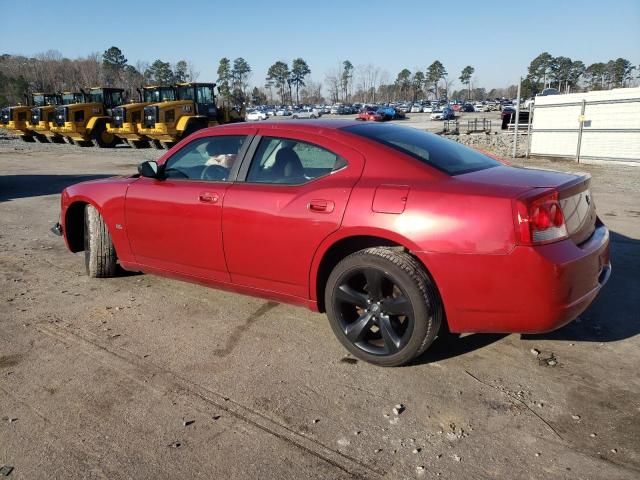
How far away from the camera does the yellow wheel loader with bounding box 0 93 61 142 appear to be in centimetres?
2805

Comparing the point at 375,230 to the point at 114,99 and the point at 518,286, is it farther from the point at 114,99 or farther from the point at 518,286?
the point at 114,99

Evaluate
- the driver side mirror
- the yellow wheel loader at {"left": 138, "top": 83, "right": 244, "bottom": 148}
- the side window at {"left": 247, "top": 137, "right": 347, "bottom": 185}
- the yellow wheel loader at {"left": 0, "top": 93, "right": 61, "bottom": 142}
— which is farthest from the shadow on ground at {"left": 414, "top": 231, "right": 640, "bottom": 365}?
the yellow wheel loader at {"left": 0, "top": 93, "right": 61, "bottom": 142}

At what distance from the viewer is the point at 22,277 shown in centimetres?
505

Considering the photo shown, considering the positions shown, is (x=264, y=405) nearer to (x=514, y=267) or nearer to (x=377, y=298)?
(x=377, y=298)

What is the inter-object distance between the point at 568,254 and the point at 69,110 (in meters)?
25.7

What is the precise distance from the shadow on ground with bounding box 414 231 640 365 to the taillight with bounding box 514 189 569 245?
1.01 metres

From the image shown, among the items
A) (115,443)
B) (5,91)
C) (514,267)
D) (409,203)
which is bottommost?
(115,443)

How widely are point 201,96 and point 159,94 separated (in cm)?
225

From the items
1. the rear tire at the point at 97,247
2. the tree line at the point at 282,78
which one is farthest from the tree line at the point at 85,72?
the rear tire at the point at 97,247

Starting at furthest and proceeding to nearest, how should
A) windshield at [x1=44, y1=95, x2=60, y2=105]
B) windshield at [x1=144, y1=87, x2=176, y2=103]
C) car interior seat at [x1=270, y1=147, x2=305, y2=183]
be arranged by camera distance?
windshield at [x1=44, y1=95, x2=60, y2=105]
windshield at [x1=144, y1=87, x2=176, y2=103]
car interior seat at [x1=270, y1=147, x2=305, y2=183]

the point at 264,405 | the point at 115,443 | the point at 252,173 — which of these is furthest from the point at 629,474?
the point at 252,173

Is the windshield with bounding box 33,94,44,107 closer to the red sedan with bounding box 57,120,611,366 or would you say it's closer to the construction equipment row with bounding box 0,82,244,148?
the construction equipment row with bounding box 0,82,244,148

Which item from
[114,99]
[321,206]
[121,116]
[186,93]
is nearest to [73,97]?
[114,99]

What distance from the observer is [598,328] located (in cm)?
362
